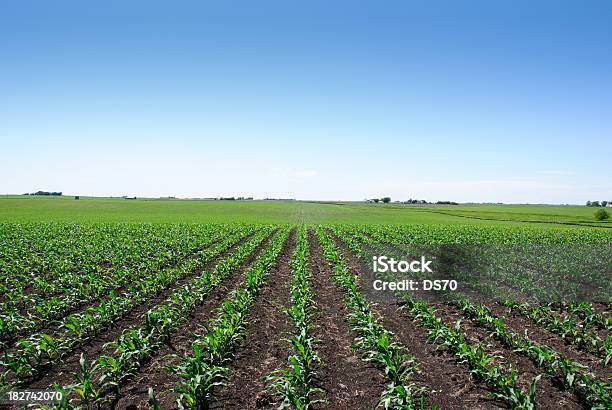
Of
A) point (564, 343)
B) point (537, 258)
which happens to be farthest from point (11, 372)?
point (537, 258)

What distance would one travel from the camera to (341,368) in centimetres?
710

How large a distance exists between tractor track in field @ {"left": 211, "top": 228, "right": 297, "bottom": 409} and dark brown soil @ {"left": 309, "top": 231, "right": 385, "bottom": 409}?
2.87 feet

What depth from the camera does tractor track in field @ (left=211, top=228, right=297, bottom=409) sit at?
5.98 metres

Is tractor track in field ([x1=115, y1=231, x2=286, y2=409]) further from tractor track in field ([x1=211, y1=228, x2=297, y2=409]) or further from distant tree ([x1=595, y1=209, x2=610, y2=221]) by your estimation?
distant tree ([x1=595, y1=209, x2=610, y2=221])

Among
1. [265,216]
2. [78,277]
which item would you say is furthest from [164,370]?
[265,216]

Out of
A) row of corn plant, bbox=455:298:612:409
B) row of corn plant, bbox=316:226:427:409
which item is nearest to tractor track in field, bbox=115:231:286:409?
row of corn plant, bbox=316:226:427:409

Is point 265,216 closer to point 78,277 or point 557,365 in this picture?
point 78,277

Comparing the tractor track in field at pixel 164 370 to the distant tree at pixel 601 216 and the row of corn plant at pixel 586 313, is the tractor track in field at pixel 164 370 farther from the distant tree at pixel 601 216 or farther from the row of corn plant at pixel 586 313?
the distant tree at pixel 601 216

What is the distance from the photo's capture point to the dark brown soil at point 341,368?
6031 millimetres

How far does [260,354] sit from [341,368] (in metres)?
1.79

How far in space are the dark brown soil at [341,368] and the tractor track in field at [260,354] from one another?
874 millimetres

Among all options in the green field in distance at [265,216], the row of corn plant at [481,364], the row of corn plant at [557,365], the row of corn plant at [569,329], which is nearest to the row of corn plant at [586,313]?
the row of corn plant at [569,329]

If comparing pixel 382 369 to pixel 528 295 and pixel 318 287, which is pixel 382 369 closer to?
pixel 318 287

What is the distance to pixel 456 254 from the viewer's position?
23.9m
